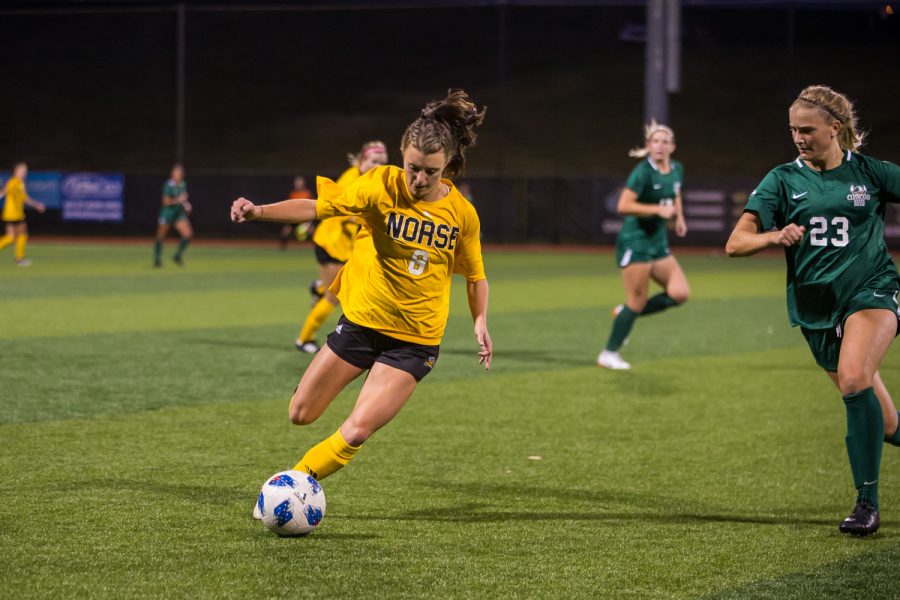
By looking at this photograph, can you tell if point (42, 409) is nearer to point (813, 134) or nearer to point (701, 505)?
point (701, 505)

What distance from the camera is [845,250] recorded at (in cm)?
588

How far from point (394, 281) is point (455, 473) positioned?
1772 mm

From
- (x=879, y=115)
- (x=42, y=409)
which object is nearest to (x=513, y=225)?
(x=879, y=115)

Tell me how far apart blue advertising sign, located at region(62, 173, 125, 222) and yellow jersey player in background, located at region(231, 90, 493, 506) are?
34.0m

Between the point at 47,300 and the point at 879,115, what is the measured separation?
43.5 m

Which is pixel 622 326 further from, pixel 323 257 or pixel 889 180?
pixel 889 180

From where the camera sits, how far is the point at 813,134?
5816 mm

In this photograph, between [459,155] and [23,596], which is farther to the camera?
[459,155]

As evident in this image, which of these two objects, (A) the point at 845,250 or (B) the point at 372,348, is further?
(A) the point at 845,250

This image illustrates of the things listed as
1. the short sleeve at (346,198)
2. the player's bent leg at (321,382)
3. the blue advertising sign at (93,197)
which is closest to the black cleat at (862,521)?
the player's bent leg at (321,382)

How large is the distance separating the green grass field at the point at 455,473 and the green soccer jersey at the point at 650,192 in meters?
1.28

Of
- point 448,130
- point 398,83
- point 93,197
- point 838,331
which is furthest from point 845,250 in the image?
point 398,83

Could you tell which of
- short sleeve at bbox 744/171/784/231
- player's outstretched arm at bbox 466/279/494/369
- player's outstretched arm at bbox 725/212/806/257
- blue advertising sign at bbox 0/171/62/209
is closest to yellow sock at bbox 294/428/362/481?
player's outstretched arm at bbox 466/279/494/369

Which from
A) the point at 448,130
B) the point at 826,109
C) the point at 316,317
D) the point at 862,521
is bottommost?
the point at 316,317
